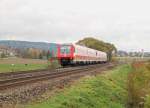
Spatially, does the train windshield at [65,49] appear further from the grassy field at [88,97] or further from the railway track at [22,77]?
the grassy field at [88,97]

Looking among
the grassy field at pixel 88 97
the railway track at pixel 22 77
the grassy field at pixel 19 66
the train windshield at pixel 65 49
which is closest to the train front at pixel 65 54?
the train windshield at pixel 65 49

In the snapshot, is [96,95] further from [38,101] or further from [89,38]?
[89,38]

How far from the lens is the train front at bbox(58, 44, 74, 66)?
45188mm

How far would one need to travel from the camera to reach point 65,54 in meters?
45.8

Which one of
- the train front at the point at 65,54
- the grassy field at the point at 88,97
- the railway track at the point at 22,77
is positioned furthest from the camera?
the train front at the point at 65,54

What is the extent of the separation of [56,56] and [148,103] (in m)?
31.3

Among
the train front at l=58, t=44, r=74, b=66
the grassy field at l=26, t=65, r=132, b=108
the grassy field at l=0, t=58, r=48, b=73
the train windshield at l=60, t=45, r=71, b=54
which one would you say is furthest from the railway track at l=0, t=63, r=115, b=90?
the train windshield at l=60, t=45, r=71, b=54

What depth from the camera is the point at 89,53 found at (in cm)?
5753

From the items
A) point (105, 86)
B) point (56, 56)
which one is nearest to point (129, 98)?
point (105, 86)

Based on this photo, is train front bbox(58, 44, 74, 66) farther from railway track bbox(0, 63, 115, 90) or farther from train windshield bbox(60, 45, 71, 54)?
railway track bbox(0, 63, 115, 90)

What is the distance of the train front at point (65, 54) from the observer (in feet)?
148

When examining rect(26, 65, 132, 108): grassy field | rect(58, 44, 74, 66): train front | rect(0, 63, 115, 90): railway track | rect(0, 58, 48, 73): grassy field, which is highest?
rect(58, 44, 74, 66): train front

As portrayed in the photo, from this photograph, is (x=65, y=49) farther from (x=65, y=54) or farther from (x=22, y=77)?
(x=22, y=77)

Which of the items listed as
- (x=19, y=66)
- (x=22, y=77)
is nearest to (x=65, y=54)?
(x=19, y=66)
